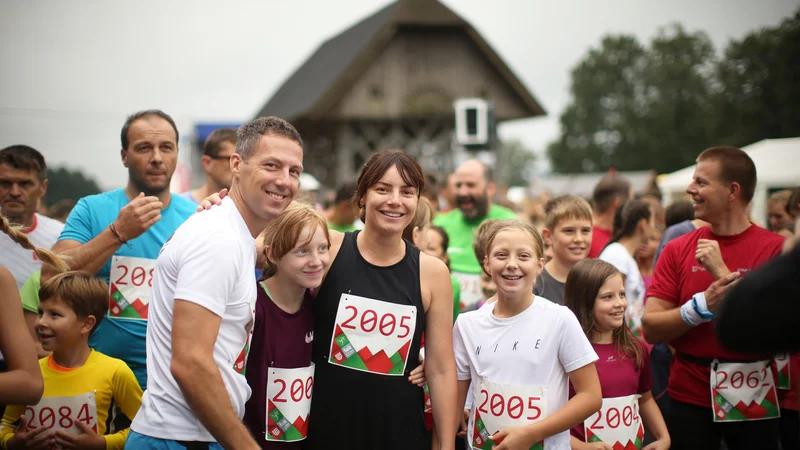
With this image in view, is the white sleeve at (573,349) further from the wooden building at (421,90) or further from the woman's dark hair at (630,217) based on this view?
the wooden building at (421,90)

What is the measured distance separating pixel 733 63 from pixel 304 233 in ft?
174

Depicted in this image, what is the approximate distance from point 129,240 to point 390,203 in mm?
1552

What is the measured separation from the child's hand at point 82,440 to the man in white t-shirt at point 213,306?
983 mm

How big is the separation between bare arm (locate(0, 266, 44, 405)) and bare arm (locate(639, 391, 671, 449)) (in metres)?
2.92

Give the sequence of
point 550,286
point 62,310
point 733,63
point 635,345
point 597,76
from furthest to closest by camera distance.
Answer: point 597,76
point 733,63
point 550,286
point 635,345
point 62,310

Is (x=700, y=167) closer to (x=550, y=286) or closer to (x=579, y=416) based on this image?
(x=550, y=286)

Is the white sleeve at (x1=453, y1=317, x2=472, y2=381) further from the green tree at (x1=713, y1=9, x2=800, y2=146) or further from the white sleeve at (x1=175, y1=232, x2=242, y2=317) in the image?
the green tree at (x1=713, y1=9, x2=800, y2=146)

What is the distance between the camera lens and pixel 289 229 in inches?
106

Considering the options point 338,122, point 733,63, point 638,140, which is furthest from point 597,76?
point 338,122

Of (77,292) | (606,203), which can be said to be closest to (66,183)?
(77,292)

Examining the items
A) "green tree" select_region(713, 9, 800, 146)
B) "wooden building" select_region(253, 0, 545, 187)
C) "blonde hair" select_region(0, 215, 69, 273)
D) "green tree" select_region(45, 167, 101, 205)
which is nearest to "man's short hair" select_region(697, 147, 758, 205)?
"blonde hair" select_region(0, 215, 69, 273)

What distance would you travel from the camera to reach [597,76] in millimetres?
65438

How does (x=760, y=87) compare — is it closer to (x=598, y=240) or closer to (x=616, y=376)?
(x=598, y=240)

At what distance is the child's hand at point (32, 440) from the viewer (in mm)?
3010
